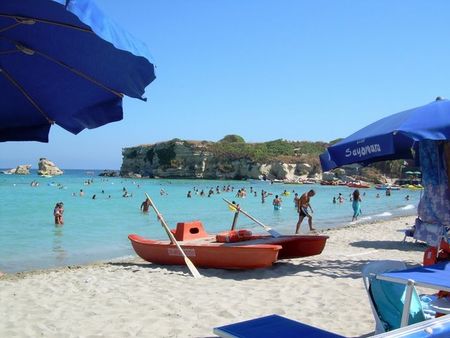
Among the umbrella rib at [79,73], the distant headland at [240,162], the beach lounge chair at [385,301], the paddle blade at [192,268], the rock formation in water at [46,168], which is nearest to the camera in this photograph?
the umbrella rib at [79,73]

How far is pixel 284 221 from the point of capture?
23.8 meters

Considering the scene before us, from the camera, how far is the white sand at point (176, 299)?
523 centimetres

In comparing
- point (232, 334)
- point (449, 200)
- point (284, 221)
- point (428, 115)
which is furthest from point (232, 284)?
point (284, 221)

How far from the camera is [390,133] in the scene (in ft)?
16.9

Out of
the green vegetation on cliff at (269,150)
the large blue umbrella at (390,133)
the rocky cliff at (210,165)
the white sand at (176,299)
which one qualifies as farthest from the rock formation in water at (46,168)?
the large blue umbrella at (390,133)

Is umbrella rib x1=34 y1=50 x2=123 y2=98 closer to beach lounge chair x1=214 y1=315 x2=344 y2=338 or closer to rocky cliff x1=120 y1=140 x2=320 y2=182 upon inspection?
beach lounge chair x1=214 y1=315 x2=344 y2=338

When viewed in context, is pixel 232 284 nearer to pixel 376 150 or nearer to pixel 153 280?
pixel 153 280

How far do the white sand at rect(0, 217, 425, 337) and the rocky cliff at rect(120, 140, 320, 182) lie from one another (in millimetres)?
83851

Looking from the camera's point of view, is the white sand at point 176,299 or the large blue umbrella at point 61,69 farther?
the white sand at point 176,299

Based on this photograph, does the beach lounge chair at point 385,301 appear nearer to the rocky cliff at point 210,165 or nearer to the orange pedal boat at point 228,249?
the orange pedal boat at point 228,249

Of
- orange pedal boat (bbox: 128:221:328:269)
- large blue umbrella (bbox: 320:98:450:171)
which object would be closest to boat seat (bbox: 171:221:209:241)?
orange pedal boat (bbox: 128:221:328:269)

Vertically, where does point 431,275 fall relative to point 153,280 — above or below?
above

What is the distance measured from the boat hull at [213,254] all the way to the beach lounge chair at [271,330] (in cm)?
530

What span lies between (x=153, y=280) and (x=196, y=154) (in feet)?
304
